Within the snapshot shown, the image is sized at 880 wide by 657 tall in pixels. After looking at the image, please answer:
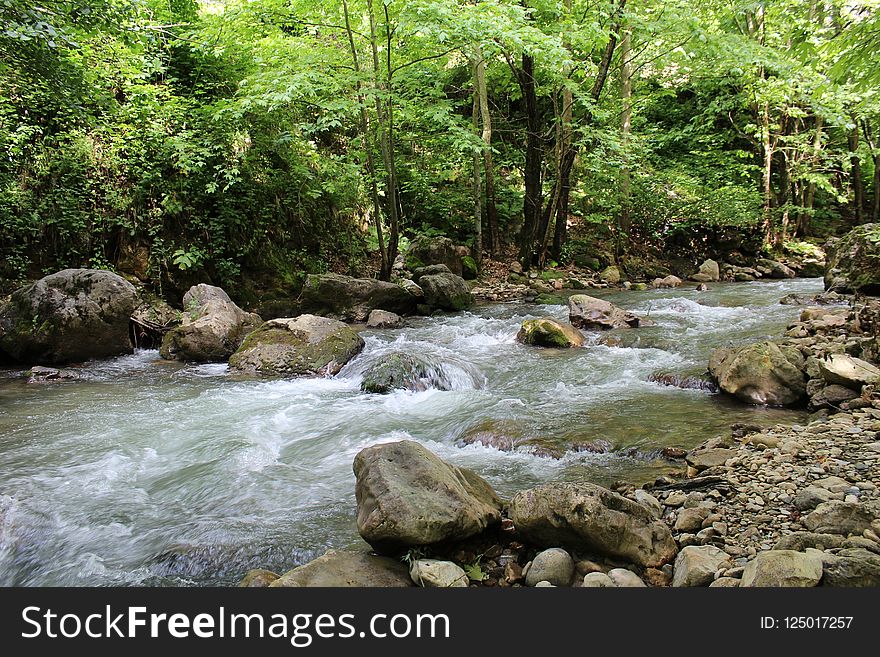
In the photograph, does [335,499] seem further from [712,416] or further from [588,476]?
[712,416]

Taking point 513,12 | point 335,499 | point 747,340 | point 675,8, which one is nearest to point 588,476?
point 335,499

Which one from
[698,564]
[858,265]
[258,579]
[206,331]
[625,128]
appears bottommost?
[258,579]

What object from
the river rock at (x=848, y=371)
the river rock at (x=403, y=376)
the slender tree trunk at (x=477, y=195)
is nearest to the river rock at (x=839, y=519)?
the river rock at (x=848, y=371)

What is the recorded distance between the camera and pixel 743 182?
19.5 metres

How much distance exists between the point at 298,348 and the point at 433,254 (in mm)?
6542

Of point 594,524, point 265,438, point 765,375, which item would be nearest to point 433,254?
point 265,438

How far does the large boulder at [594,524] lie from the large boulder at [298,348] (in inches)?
205

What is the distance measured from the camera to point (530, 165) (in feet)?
48.2

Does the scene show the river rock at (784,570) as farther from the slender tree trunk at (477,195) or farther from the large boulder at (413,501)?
the slender tree trunk at (477,195)

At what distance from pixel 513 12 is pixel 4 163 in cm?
875

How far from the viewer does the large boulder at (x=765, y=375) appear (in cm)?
524

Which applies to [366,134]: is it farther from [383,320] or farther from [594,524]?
[594,524]

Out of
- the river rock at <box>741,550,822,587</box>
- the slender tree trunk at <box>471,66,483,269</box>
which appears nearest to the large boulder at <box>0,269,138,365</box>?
the river rock at <box>741,550,822,587</box>

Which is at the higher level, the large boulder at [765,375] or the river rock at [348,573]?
the large boulder at [765,375]
